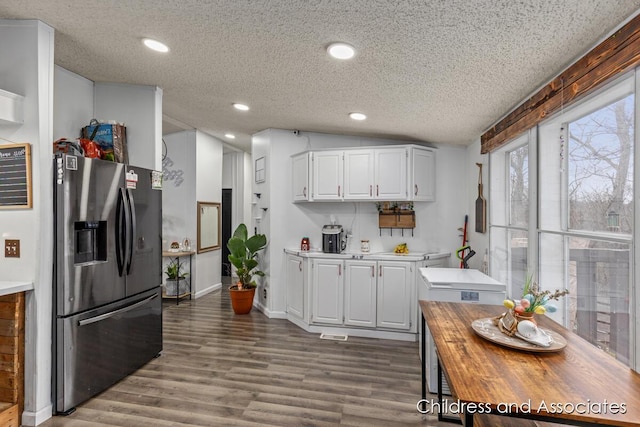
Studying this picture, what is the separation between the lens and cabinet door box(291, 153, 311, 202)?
14.6ft

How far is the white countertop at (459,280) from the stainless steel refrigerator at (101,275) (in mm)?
2563

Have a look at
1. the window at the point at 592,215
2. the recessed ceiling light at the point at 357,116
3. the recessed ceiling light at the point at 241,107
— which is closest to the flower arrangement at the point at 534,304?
the window at the point at 592,215

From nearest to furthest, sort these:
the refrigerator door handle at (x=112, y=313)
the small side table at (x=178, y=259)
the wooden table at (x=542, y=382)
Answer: the wooden table at (x=542, y=382), the refrigerator door handle at (x=112, y=313), the small side table at (x=178, y=259)

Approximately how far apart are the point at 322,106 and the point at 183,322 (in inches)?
128

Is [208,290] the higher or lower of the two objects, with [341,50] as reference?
lower

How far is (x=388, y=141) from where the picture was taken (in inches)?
181

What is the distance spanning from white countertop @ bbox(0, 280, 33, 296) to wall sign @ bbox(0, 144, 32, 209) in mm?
516

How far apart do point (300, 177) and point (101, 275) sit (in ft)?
8.51

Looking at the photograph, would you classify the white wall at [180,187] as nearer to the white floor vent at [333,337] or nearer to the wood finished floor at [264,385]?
the wood finished floor at [264,385]

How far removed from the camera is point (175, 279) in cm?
553

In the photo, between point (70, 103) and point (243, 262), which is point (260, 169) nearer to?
point (243, 262)

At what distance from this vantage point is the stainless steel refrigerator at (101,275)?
240 cm

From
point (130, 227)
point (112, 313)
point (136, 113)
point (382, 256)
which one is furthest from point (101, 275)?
point (382, 256)

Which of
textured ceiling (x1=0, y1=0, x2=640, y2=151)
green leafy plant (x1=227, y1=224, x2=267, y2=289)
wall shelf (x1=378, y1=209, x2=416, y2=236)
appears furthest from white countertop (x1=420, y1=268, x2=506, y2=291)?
green leafy plant (x1=227, y1=224, x2=267, y2=289)
